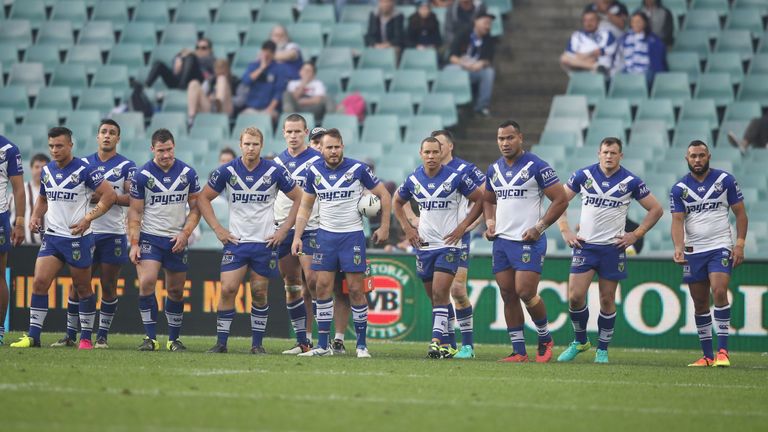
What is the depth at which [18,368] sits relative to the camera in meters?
11.9

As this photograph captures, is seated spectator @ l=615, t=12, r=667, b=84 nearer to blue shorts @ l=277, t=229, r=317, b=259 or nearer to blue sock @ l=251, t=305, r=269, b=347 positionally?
blue shorts @ l=277, t=229, r=317, b=259

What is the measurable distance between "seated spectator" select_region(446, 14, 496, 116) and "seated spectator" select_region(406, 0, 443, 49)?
56cm

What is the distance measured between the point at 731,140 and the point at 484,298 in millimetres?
6131

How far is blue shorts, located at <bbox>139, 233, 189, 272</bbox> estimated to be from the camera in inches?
584

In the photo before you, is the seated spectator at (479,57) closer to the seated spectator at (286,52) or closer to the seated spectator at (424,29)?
the seated spectator at (424,29)

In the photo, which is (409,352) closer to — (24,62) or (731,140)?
(731,140)

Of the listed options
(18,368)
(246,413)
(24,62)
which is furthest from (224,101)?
(246,413)

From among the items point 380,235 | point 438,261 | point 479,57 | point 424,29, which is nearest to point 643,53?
point 479,57

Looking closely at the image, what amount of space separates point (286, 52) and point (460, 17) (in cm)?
352

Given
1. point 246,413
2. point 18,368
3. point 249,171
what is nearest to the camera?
point 246,413

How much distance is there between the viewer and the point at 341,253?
1450 centimetres

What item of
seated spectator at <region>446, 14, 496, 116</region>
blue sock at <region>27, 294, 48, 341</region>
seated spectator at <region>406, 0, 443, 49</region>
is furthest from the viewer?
seated spectator at <region>406, 0, 443, 49</region>

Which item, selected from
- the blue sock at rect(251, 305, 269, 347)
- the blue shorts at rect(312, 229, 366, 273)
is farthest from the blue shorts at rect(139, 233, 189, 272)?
the blue shorts at rect(312, 229, 366, 273)

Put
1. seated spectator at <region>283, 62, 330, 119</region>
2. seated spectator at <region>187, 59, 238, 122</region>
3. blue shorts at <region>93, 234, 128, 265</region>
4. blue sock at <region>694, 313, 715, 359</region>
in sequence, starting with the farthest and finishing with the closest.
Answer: seated spectator at <region>187, 59, 238, 122</region> → seated spectator at <region>283, 62, 330, 119</region> → blue shorts at <region>93, 234, 128, 265</region> → blue sock at <region>694, 313, 715, 359</region>
